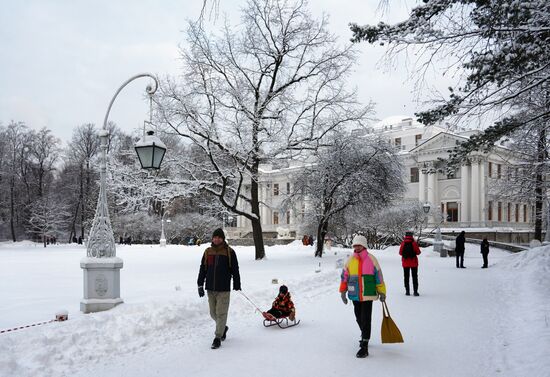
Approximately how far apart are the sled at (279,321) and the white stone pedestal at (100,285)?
325cm

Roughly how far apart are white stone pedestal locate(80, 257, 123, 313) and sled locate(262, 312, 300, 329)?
3245 mm

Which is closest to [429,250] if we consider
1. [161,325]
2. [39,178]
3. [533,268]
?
[533,268]

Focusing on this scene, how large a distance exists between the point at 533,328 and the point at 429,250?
28.5 metres

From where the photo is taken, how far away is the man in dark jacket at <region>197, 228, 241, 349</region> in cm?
786

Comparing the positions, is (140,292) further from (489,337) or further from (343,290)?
(489,337)

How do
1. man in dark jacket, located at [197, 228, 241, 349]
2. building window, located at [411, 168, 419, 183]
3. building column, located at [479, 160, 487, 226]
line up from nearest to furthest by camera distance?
man in dark jacket, located at [197, 228, 241, 349], building column, located at [479, 160, 487, 226], building window, located at [411, 168, 419, 183]

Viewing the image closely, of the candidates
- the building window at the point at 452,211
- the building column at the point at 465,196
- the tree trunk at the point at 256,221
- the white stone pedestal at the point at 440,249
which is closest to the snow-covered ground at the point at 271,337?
the tree trunk at the point at 256,221

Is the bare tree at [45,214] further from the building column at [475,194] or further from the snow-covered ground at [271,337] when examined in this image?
the building column at [475,194]

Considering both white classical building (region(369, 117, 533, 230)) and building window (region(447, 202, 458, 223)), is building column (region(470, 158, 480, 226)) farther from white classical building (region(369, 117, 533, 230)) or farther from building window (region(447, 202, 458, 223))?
building window (region(447, 202, 458, 223))

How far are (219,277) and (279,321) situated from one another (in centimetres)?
207

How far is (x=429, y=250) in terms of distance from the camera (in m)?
35.7

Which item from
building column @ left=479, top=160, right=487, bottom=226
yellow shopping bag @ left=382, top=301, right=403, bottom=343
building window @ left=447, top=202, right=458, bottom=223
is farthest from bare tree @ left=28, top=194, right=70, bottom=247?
yellow shopping bag @ left=382, top=301, right=403, bottom=343

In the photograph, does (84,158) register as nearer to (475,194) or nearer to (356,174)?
(356,174)

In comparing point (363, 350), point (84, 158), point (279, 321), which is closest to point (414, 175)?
point (84, 158)
